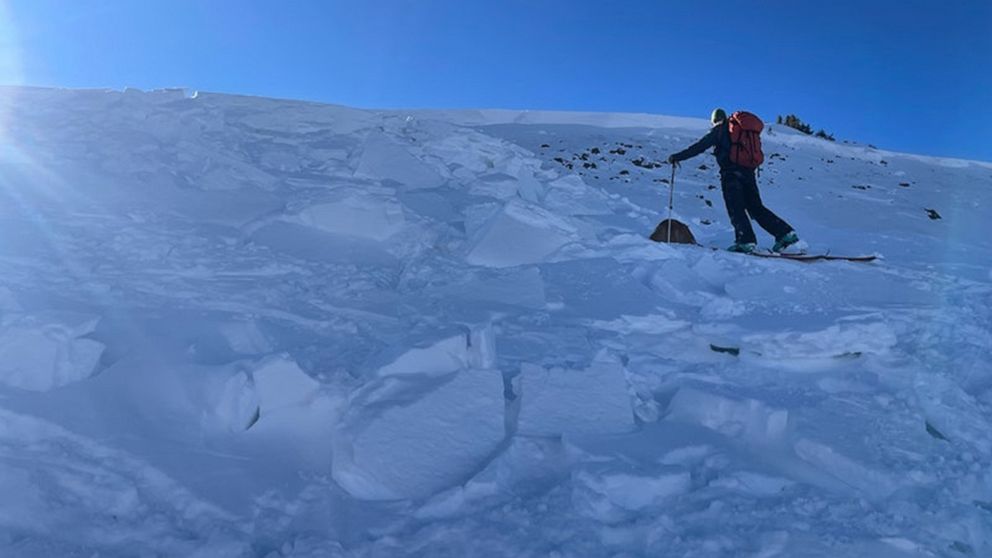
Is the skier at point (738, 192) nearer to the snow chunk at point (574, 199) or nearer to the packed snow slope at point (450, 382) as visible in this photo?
the packed snow slope at point (450, 382)

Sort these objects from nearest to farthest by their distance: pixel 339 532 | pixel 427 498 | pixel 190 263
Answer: pixel 339 532
pixel 427 498
pixel 190 263

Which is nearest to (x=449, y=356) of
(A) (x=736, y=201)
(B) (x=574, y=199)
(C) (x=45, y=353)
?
(C) (x=45, y=353)

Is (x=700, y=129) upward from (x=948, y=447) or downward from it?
upward

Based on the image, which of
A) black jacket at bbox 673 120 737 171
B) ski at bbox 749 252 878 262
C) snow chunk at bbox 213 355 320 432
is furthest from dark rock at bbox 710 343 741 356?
black jacket at bbox 673 120 737 171

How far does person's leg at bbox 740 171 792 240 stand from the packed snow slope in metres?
0.55

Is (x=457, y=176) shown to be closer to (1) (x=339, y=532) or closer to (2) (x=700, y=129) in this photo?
(1) (x=339, y=532)

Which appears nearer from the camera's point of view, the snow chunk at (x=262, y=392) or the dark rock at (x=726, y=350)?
the snow chunk at (x=262, y=392)

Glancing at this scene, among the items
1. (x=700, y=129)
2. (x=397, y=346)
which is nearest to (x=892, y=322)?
(x=397, y=346)

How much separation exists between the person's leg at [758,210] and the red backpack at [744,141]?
134 mm

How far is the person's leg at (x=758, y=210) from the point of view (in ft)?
23.1

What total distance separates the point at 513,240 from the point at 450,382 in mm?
3026

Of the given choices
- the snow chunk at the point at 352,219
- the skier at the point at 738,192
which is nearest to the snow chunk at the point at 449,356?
the snow chunk at the point at 352,219

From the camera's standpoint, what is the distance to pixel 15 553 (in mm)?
2143

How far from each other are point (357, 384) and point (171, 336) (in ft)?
4.07
